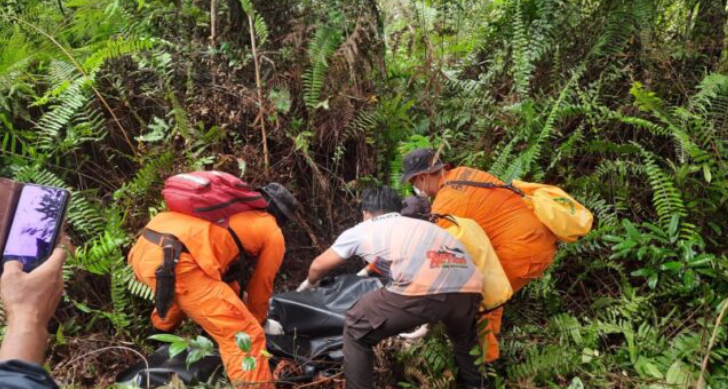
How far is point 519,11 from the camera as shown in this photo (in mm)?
4691

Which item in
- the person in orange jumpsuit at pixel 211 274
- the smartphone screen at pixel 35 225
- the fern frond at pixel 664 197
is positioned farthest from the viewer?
the fern frond at pixel 664 197

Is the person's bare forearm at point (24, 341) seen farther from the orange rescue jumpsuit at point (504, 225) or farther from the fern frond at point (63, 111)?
the fern frond at point (63, 111)

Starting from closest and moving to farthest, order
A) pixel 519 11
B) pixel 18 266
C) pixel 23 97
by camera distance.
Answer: pixel 18 266 < pixel 23 97 < pixel 519 11

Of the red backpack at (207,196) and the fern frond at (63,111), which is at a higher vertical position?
the fern frond at (63,111)

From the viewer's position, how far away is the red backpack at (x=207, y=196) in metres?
2.88

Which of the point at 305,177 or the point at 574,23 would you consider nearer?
the point at 305,177

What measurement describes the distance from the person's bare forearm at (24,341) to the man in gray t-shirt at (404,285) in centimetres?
170

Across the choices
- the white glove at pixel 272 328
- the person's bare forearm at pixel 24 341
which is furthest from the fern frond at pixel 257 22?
the person's bare forearm at pixel 24 341

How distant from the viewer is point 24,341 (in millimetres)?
1402

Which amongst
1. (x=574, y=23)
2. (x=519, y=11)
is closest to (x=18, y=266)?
(x=519, y=11)

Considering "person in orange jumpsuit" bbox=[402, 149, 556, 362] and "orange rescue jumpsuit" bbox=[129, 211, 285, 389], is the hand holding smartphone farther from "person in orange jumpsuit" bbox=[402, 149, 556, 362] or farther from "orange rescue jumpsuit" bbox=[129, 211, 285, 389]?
"person in orange jumpsuit" bbox=[402, 149, 556, 362]

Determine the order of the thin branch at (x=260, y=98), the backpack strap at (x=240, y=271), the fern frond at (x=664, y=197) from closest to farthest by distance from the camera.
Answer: the backpack strap at (x=240, y=271), the fern frond at (x=664, y=197), the thin branch at (x=260, y=98)

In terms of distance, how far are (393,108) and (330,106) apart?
0.59m

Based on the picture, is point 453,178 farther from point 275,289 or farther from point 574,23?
point 574,23
